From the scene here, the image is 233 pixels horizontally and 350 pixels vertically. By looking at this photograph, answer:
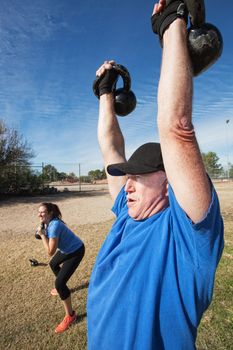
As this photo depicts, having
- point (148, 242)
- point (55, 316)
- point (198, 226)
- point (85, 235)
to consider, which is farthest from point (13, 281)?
point (198, 226)

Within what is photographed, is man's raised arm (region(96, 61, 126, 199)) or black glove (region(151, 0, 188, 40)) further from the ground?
black glove (region(151, 0, 188, 40))

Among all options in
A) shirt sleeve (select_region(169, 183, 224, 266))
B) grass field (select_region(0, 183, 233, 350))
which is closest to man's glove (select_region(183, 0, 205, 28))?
shirt sleeve (select_region(169, 183, 224, 266))

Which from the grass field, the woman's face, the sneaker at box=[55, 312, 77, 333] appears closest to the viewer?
the grass field

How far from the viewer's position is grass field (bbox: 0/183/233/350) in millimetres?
3912

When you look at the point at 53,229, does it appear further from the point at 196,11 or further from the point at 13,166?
the point at 13,166

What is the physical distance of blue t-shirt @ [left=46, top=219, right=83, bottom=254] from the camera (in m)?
4.62

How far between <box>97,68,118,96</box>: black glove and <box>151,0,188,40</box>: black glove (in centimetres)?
90

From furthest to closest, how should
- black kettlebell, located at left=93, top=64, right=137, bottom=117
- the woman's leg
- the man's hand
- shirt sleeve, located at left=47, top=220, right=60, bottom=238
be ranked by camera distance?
shirt sleeve, located at left=47, top=220, right=60, bottom=238 < the woman's leg < black kettlebell, located at left=93, top=64, right=137, bottom=117 < the man's hand

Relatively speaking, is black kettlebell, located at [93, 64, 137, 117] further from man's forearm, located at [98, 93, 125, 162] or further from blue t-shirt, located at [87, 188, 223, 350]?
blue t-shirt, located at [87, 188, 223, 350]

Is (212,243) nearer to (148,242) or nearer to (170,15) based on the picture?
(148,242)

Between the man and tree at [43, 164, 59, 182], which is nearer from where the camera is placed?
the man

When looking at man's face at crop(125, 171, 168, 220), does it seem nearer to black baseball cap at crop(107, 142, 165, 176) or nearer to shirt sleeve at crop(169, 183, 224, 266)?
black baseball cap at crop(107, 142, 165, 176)

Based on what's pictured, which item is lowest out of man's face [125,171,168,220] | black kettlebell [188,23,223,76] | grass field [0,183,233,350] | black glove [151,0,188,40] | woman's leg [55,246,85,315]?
grass field [0,183,233,350]

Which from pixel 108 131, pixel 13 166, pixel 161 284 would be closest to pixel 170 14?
pixel 108 131
